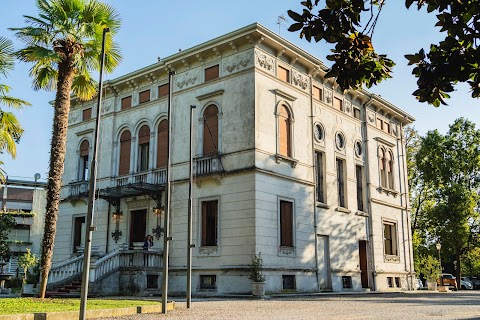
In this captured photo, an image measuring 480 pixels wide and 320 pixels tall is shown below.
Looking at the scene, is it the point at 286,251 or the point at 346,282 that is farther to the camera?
the point at 346,282

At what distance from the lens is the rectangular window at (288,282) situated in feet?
75.5

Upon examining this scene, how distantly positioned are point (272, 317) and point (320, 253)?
46.2 feet

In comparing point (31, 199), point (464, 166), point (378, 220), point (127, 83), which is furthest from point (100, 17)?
point (31, 199)

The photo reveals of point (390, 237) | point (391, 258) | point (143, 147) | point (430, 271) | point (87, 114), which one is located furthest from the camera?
point (430, 271)

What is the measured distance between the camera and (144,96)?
1107 inches

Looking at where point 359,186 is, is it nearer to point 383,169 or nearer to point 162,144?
point 383,169

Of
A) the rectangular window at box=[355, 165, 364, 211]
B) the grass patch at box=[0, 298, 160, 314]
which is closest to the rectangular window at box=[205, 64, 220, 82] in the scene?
the rectangular window at box=[355, 165, 364, 211]

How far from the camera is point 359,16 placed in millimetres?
5535

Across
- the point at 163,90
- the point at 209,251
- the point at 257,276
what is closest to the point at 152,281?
the point at 209,251

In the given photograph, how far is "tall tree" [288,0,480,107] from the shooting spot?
5.02 metres

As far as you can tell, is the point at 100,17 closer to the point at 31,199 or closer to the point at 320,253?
the point at 320,253

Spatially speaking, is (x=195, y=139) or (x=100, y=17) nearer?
(x=100, y=17)

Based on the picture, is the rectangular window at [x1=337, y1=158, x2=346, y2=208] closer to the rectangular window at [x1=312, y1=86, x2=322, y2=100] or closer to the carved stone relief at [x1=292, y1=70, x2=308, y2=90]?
the rectangular window at [x1=312, y1=86, x2=322, y2=100]

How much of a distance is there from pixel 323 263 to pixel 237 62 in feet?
35.9
